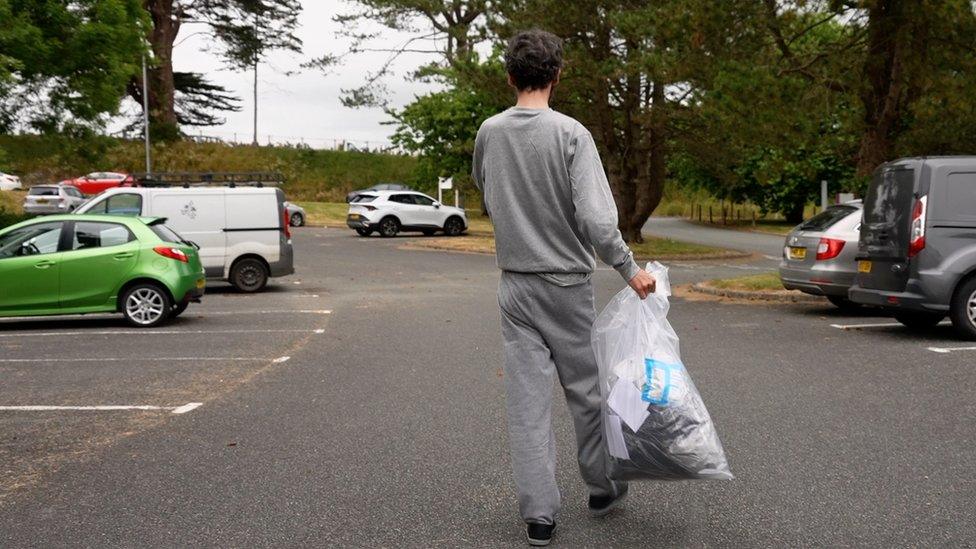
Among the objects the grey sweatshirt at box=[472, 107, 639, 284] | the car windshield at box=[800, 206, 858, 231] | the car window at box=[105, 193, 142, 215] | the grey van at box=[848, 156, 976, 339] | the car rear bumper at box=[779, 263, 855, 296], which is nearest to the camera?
the grey sweatshirt at box=[472, 107, 639, 284]

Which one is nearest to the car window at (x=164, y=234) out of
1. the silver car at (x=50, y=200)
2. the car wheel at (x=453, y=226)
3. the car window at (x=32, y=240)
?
the car window at (x=32, y=240)

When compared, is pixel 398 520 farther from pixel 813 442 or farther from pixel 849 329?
pixel 849 329

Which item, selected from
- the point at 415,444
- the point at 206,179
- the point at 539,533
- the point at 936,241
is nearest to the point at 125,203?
the point at 206,179

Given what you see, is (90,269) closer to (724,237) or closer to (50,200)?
(724,237)

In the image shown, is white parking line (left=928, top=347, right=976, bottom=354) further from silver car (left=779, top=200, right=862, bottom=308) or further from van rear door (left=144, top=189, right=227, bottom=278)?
van rear door (left=144, top=189, right=227, bottom=278)

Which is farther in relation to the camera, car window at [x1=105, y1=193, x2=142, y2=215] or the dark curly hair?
car window at [x1=105, y1=193, x2=142, y2=215]

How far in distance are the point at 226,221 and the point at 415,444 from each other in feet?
44.3

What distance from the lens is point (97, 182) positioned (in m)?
52.3

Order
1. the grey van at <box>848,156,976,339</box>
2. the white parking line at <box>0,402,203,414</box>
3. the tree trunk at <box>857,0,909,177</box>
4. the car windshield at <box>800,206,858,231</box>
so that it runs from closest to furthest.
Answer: the white parking line at <box>0,402,203,414</box> → the grey van at <box>848,156,976,339</box> → the car windshield at <box>800,206,858,231</box> → the tree trunk at <box>857,0,909,177</box>

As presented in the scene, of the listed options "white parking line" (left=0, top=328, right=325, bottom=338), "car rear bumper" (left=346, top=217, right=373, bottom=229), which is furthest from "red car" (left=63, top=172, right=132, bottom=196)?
"white parking line" (left=0, top=328, right=325, bottom=338)

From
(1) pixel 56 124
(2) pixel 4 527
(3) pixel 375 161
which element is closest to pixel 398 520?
(2) pixel 4 527

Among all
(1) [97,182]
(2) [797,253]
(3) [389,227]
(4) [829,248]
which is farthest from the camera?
(1) [97,182]

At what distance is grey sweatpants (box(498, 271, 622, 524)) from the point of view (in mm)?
4465

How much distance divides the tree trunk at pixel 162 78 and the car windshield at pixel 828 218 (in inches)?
1640
